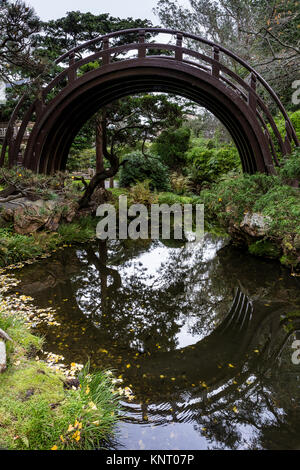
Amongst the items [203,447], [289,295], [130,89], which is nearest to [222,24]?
[130,89]

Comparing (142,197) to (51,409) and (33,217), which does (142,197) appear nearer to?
(33,217)

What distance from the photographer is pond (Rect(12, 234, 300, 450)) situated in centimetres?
270

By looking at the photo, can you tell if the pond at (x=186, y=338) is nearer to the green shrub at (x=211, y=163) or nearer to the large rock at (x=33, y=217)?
the large rock at (x=33, y=217)

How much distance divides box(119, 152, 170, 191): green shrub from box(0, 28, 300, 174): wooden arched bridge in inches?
204

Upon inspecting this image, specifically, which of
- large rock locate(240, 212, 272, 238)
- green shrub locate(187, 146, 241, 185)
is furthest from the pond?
green shrub locate(187, 146, 241, 185)

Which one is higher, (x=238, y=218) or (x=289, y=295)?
(x=238, y=218)

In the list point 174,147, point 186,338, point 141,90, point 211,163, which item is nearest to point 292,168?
point 186,338

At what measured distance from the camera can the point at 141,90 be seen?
9820 mm

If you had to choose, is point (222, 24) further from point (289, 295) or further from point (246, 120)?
point (289, 295)

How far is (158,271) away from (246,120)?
3.92 meters

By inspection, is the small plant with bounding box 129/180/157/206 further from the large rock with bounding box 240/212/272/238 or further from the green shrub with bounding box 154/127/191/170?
the large rock with bounding box 240/212/272/238

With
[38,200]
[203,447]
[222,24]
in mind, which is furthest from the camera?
[222,24]

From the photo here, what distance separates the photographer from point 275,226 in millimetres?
6051

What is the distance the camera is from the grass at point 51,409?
236 cm
